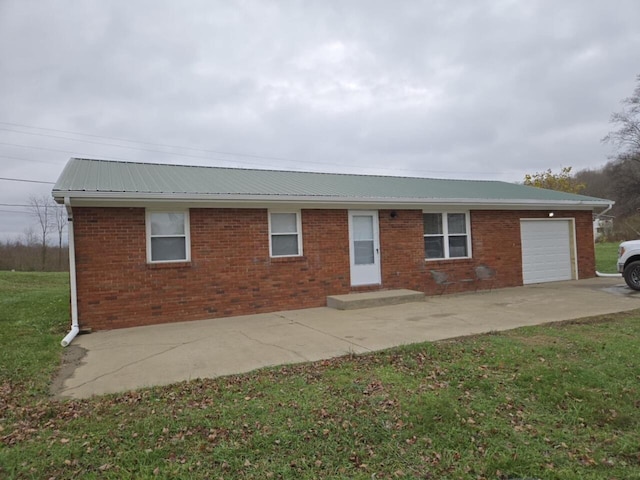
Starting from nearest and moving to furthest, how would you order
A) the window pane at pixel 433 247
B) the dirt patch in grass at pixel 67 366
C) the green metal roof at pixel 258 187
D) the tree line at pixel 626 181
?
the dirt patch in grass at pixel 67 366
the green metal roof at pixel 258 187
the window pane at pixel 433 247
the tree line at pixel 626 181

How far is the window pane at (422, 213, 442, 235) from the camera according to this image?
11.4 metres

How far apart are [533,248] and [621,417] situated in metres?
10.1

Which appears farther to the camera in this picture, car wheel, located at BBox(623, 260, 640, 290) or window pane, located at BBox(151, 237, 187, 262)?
car wheel, located at BBox(623, 260, 640, 290)

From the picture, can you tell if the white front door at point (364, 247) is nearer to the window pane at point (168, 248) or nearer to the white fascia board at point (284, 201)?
the white fascia board at point (284, 201)

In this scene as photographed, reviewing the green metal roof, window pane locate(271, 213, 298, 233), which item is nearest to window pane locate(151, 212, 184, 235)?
the green metal roof

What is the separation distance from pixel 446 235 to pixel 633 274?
184 inches

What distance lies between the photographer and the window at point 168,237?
852 cm

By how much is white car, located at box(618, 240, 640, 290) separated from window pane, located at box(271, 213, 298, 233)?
8519 millimetres

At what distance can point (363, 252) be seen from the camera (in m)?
10.5

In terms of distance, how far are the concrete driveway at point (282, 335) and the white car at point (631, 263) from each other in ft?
1.80

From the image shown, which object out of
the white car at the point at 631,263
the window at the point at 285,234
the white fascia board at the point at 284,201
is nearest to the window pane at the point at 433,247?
the white fascia board at the point at 284,201

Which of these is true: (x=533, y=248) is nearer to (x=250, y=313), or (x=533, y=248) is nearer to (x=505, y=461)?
(x=250, y=313)

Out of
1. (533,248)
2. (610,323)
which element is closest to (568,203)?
(533,248)

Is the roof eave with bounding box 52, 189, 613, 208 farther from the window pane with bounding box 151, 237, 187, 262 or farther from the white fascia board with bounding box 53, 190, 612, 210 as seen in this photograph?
the window pane with bounding box 151, 237, 187, 262
